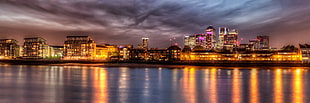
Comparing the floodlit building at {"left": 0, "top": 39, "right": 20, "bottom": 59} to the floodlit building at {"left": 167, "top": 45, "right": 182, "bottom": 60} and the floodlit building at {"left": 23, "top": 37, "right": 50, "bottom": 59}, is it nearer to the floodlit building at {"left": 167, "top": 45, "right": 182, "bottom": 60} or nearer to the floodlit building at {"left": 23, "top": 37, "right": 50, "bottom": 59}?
the floodlit building at {"left": 23, "top": 37, "right": 50, "bottom": 59}

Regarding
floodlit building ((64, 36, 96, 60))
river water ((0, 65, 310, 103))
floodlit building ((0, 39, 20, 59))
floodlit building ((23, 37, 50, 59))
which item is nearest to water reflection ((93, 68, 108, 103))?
river water ((0, 65, 310, 103))

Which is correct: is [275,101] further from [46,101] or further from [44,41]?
[44,41]

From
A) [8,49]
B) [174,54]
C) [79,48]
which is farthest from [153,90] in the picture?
[8,49]

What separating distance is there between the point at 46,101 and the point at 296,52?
155 meters

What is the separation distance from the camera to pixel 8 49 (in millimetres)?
184500

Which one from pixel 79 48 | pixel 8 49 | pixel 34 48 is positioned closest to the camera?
pixel 79 48

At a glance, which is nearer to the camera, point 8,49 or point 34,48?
point 34,48

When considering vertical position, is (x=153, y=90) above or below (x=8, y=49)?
below

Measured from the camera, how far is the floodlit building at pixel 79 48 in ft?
532

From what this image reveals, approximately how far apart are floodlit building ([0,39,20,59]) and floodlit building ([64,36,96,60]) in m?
Answer: 51.0

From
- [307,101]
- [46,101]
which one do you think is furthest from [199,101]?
[46,101]

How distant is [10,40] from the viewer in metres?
189

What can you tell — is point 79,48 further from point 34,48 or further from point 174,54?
point 174,54

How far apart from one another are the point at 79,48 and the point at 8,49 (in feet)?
209
